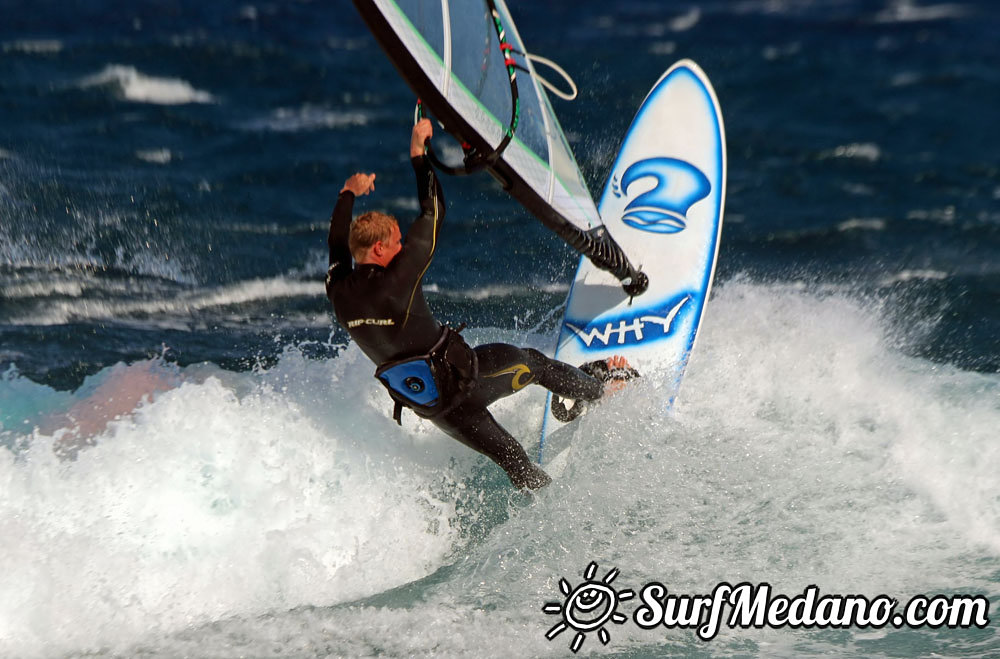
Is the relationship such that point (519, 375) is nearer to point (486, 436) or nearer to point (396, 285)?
point (486, 436)

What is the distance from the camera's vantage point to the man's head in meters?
4.05

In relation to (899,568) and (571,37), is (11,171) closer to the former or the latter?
(571,37)

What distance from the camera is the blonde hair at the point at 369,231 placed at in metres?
4.04

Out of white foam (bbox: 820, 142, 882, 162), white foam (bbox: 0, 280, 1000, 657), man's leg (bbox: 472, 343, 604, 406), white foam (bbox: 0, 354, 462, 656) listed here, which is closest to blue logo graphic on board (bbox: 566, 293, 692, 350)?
white foam (bbox: 0, 280, 1000, 657)

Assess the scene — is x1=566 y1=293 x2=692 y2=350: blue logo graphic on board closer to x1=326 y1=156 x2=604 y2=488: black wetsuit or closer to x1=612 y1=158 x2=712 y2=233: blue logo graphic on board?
x1=612 y1=158 x2=712 y2=233: blue logo graphic on board

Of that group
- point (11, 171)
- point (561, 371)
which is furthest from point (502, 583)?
point (11, 171)

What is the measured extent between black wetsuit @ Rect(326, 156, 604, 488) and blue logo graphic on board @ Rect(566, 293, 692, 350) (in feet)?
4.88

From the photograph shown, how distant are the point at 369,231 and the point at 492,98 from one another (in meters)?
0.99

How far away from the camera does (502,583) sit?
4.65m

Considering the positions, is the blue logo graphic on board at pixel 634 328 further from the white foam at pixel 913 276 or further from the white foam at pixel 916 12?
the white foam at pixel 916 12

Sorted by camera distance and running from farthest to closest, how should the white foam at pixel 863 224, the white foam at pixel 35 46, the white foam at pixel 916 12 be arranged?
the white foam at pixel 35 46 < the white foam at pixel 916 12 < the white foam at pixel 863 224

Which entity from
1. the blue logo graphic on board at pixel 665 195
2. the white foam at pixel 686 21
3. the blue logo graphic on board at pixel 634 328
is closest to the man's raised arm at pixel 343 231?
the blue logo graphic on board at pixel 634 328

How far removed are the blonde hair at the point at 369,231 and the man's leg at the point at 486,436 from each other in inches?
42.7

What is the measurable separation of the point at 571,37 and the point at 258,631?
6.70m
